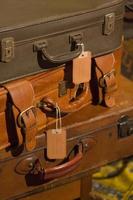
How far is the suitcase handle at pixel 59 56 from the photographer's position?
1368mm

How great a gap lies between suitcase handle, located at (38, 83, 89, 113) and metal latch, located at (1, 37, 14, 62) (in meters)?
0.19

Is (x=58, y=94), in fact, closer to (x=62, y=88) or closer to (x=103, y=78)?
(x=62, y=88)

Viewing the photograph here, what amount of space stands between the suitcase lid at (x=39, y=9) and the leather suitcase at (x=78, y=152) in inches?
12.0

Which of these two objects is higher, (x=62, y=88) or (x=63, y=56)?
(x=63, y=56)

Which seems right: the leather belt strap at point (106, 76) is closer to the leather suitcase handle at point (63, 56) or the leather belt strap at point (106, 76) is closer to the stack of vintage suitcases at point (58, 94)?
the stack of vintage suitcases at point (58, 94)

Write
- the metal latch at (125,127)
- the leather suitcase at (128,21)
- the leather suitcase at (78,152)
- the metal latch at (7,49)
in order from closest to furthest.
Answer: the metal latch at (7,49)
the leather suitcase at (78,152)
the metal latch at (125,127)
the leather suitcase at (128,21)

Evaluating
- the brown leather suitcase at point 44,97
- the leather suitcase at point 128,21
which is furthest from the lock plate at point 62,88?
the leather suitcase at point 128,21

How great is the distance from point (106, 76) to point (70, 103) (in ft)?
0.41

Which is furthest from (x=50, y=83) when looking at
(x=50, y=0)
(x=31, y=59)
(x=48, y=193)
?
(x=48, y=193)

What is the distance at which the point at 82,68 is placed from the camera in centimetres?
147

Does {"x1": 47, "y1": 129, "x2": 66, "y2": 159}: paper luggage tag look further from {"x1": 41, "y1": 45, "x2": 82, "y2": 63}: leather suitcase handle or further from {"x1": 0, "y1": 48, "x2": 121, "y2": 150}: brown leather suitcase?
{"x1": 41, "y1": 45, "x2": 82, "y2": 63}: leather suitcase handle

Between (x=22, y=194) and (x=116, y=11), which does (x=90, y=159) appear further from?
(x=116, y=11)

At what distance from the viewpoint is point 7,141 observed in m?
1.43

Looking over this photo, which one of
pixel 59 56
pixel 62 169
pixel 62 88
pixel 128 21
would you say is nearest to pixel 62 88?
pixel 62 88
